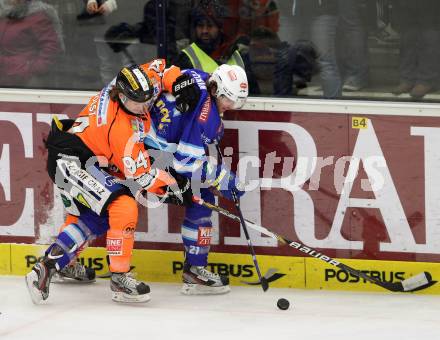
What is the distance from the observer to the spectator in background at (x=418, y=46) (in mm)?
6094

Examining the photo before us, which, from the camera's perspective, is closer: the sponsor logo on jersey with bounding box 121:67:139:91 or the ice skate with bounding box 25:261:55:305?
the sponsor logo on jersey with bounding box 121:67:139:91

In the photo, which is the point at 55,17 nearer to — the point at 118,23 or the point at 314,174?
the point at 118,23

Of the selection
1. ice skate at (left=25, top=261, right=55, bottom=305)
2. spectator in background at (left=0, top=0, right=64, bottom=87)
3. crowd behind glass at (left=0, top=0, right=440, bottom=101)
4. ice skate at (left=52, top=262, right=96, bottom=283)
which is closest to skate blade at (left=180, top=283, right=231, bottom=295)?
ice skate at (left=52, top=262, right=96, bottom=283)

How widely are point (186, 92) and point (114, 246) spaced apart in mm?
892

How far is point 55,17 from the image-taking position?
6566 mm

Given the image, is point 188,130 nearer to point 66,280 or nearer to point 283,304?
point 283,304

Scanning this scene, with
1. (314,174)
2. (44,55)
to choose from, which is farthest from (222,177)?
(44,55)

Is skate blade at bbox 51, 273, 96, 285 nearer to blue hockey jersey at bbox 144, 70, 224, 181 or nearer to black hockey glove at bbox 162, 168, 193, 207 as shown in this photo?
black hockey glove at bbox 162, 168, 193, 207

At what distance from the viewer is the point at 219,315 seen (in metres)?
5.93

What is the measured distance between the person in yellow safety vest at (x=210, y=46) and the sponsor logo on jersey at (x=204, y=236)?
0.81 m

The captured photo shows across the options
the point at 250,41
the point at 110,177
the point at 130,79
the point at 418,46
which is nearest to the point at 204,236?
the point at 110,177

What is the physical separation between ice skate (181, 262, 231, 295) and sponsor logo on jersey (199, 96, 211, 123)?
843 millimetres

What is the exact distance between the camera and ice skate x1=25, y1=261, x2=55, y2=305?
604cm

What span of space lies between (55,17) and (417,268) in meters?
2.46
